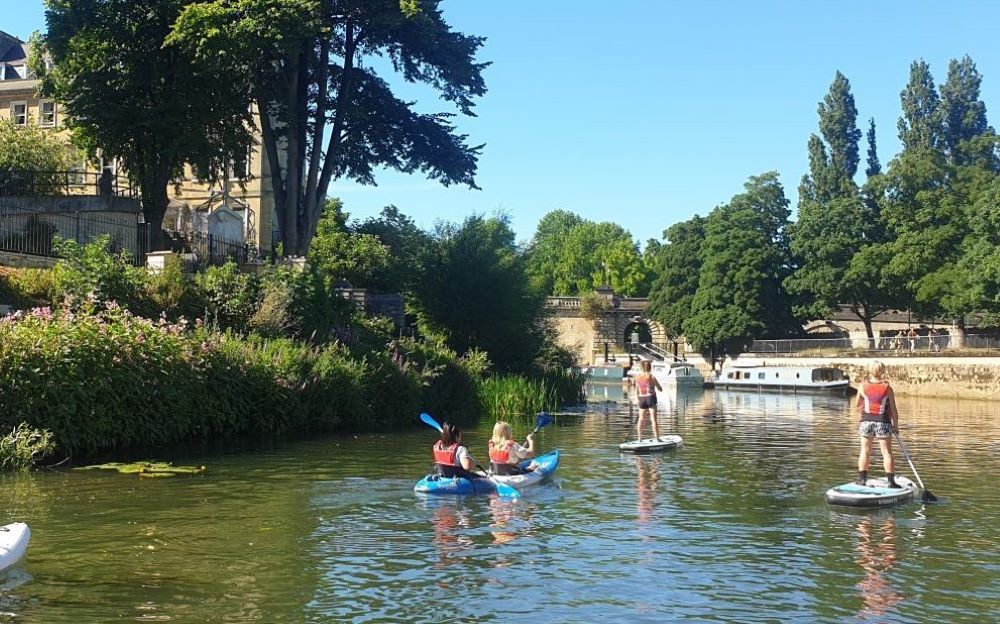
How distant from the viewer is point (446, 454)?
51.8 ft

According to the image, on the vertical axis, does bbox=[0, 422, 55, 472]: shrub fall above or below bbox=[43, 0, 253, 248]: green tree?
below

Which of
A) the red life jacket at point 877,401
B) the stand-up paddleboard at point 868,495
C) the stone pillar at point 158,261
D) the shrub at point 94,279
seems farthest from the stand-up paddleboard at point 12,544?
the stone pillar at point 158,261

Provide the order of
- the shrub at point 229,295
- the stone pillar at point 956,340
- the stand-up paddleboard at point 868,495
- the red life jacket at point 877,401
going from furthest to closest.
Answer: the stone pillar at point 956,340, the shrub at point 229,295, the red life jacket at point 877,401, the stand-up paddleboard at point 868,495

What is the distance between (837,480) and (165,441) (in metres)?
12.5

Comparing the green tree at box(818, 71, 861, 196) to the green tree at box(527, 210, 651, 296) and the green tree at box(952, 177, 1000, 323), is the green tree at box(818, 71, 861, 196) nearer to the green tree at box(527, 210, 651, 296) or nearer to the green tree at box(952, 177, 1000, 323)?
the green tree at box(952, 177, 1000, 323)

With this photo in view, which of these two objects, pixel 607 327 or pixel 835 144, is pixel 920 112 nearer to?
pixel 835 144

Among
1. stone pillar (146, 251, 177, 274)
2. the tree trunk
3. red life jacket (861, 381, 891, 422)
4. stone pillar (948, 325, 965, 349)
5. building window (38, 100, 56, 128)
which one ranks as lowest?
red life jacket (861, 381, 891, 422)

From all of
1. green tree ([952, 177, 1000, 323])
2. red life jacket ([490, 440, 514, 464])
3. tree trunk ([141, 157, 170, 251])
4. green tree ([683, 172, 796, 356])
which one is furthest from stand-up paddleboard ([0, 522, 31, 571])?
green tree ([683, 172, 796, 356])

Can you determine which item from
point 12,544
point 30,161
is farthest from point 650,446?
point 30,161

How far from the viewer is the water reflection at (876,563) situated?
370 inches

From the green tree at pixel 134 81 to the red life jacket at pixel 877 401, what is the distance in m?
25.9

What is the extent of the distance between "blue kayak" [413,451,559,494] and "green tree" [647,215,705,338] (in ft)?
228

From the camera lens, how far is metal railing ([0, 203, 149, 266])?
97.5 ft

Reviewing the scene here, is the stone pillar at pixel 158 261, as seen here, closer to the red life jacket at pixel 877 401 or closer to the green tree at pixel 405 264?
the green tree at pixel 405 264
